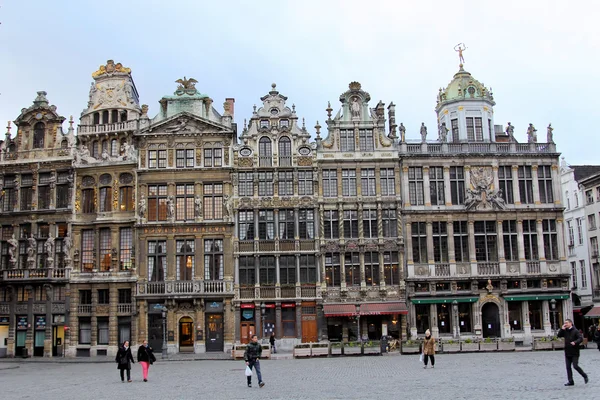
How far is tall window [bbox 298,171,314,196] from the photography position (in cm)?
4906

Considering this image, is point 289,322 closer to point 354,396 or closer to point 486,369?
point 486,369

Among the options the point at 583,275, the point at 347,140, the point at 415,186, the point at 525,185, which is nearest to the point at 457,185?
the point at 415,186

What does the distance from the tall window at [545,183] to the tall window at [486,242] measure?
439 cm

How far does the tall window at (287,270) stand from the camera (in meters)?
47.9

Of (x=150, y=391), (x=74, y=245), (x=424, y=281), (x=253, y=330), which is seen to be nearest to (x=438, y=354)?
(x=424, y=281)

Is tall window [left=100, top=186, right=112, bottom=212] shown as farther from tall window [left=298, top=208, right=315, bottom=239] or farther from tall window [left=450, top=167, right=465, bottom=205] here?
tall window [left=450, top=167, right=465, bottom=205]

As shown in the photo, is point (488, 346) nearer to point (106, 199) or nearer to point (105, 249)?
point (105, 249)

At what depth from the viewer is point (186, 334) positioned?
47.6m

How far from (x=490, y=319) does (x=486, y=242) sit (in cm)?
541

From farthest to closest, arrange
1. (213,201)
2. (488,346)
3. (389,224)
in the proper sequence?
(213,201) → (389,224) → (488,346)

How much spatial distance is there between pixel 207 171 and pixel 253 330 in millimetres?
11628

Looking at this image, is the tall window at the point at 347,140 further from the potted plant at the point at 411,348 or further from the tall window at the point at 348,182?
the potted plant at the point at 411,348

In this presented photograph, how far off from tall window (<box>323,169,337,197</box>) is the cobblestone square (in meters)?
16.6

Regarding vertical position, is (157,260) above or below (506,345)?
above
